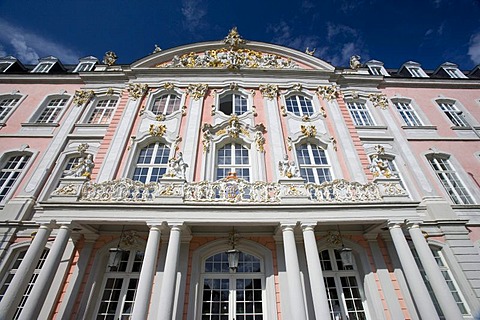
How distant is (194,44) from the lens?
48.0 ft

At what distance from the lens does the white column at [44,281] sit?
5.64 metres

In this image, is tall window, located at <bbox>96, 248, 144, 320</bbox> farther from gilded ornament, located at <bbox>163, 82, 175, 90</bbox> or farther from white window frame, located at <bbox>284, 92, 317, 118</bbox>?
white window frame, located at <bbox>284, 92, 317, 118</bbox>

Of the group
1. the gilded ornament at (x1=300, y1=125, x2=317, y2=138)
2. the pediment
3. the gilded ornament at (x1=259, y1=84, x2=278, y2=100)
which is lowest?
the gilded ornament at (x1=300, y1=125, x2=317, y2=138)

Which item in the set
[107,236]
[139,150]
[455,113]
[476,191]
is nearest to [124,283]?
[107,236]

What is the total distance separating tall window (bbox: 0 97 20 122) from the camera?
499 inches

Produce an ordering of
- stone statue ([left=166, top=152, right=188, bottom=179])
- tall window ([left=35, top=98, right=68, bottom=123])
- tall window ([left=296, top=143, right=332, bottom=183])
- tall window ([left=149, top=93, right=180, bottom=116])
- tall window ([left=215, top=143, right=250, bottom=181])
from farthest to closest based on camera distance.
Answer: tall window ([left=35, top=98, right=68, bottom=123]), tall window ([left=149, top=93, right=180, bottom=116]), tall window ([left=296, top=143, right=332, bottom=183]), tall window ([left=215, top=143, right=250, bottom=181]), stone statue ([left=166, top=152, right=188, bottom=179])

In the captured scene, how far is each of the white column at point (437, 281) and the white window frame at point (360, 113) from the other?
707cm

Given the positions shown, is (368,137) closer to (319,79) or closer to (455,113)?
(319,79)

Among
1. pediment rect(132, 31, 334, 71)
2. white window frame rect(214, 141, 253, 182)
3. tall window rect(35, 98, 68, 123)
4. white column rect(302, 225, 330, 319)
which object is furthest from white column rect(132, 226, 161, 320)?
→ pediment rect(132, 31, 334, 71)

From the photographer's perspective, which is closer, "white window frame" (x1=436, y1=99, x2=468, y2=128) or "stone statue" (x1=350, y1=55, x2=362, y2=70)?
"white window frame" (x1=436, y1=99, x2=468, y2=128)

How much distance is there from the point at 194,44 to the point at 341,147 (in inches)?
433

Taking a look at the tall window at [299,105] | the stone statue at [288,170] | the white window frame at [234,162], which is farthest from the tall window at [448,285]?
the tall window at [299,105]

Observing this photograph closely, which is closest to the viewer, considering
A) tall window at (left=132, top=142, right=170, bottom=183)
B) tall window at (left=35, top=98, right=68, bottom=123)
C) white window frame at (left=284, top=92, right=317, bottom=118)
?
tall window at (left=132, top=142, right=170, bottom=183)

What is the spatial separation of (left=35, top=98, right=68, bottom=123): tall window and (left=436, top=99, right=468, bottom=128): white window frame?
A: 73.0ft
